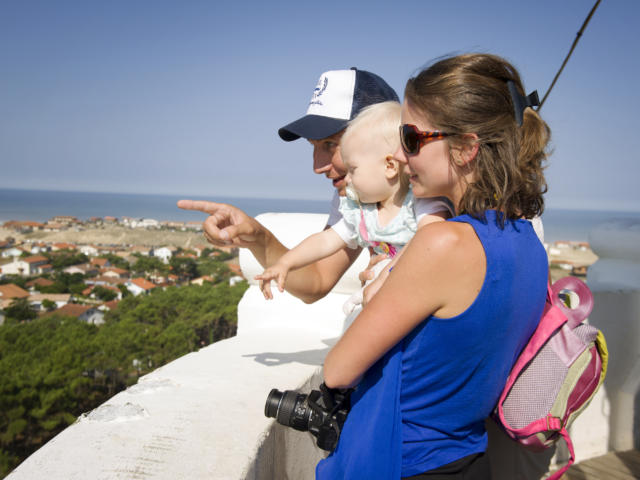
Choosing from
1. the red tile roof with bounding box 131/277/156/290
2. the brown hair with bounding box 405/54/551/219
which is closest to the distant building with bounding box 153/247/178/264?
the red tile roof with bounding box 131/277/156/290

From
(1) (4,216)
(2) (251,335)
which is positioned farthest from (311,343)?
(1) (4,216)

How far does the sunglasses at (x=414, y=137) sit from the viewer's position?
1.13m

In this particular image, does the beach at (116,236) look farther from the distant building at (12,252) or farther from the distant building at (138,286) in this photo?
the distant building at (138,286)

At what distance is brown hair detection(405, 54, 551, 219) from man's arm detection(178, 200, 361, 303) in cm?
102

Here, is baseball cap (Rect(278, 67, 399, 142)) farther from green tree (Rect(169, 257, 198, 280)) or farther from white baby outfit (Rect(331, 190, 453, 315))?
green tree (Rect(169, 257, 198, 280))

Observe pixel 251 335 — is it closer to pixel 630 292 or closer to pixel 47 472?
Answer: pixel 47 472

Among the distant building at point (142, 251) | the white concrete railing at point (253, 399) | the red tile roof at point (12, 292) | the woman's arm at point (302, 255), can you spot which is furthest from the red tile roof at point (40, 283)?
the woman's arm at point (302, 255)

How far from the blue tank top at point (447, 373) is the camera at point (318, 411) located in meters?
0.09

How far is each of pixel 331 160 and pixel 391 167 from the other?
1.68ft

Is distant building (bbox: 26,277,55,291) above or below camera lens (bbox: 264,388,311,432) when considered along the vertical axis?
below

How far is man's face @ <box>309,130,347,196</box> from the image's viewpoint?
6.93 ft

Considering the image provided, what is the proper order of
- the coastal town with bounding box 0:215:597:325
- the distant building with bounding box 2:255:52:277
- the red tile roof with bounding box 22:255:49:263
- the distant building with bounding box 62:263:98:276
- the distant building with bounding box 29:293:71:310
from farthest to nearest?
the red tile roof with bounding box 22:255:49:263
the distant building with bounding box 2:255:52:277
the distant building with bounding box 62:263:98:276
the distant building with bounding box 29:293:71:310
the coastal town with bounding box 0:215:597:325

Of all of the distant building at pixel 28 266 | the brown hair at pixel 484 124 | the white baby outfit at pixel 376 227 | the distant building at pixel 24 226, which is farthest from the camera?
the distant building at pixel 24 226

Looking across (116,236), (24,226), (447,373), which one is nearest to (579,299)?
(447,373)
